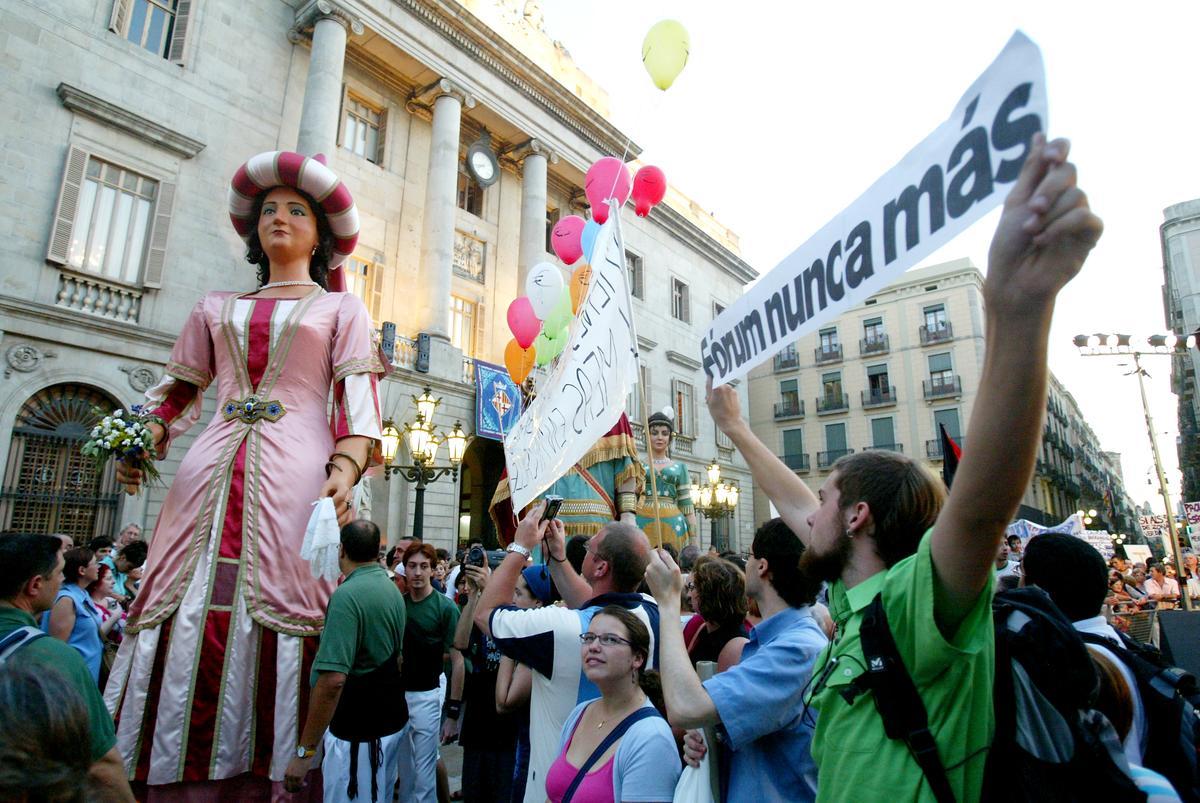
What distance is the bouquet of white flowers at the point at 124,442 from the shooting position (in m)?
3.15

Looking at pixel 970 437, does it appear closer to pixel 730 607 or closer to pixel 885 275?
pixel 885 275

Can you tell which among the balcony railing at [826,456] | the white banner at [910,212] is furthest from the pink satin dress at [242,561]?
the balcony railing at [826,456]

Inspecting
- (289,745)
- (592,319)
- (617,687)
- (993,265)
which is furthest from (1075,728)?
(289,745)

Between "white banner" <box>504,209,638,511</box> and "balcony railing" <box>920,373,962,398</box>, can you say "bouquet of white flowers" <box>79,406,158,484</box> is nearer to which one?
"white banner" <box>504,209,638,511</box>

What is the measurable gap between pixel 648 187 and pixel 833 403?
3095 centimetres

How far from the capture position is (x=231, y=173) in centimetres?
1390

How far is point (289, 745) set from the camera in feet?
8.81

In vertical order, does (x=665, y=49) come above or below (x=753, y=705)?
above

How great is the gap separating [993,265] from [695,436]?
25892 mm

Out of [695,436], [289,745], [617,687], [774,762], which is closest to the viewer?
[774,762]

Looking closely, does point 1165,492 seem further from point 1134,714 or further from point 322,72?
point 322,72

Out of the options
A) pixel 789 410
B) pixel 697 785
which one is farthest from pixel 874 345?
pixel 697 785

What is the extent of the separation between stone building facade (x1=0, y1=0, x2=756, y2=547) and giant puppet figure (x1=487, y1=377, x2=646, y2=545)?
32.4 feet

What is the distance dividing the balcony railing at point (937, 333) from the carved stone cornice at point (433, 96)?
26.8m
